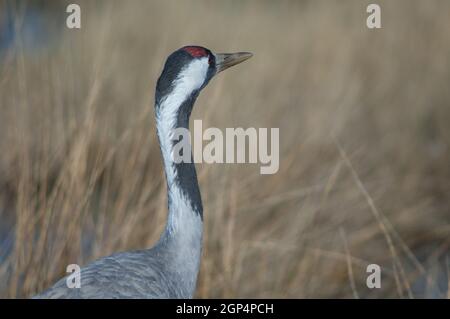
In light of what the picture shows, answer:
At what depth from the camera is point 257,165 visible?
4.29 m

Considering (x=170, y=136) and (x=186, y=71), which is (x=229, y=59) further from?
(x=170, y=136)

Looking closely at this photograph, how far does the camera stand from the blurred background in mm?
3070

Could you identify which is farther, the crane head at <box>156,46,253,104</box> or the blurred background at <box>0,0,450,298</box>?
the blurred background at <box>0,0,450,298</box>

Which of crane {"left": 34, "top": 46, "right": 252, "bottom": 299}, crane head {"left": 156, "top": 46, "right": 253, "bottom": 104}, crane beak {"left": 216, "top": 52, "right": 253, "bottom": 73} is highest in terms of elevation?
crane beak {"left": 216, "top": 52, "right": 253, "bottom": 73}

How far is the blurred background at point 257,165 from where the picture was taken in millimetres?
3070

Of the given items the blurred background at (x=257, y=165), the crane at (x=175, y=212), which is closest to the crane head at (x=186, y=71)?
the crane at (x=175, y=212)

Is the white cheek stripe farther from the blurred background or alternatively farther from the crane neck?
the blurred background

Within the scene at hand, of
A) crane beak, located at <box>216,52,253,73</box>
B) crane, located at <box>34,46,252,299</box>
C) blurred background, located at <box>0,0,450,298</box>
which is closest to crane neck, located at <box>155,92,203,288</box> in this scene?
crane, located at <box>34,46,252,299</box>

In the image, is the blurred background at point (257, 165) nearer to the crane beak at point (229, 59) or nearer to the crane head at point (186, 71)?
the crane beak at point (229, 59)

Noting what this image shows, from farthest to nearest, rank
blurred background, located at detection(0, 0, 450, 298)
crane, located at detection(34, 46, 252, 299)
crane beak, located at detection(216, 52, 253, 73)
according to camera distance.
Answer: blurred background, located at detection(0, 0, 450, 298)
crane beak, located at detection(216, 52, 253, 73)
crane, located at detection(34, 46, 252, 299)

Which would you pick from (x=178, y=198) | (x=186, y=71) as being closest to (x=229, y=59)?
(x=186, y=71)

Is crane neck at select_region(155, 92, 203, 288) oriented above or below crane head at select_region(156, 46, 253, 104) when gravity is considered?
below

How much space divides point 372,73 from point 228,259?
3213mm
